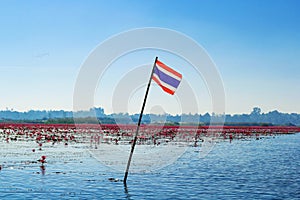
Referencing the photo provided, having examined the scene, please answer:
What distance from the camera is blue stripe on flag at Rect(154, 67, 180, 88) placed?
17.2 m

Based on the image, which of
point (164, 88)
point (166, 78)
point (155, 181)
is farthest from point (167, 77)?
point (155, 181)

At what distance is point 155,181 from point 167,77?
195 inches

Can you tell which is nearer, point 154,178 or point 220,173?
point 154,178

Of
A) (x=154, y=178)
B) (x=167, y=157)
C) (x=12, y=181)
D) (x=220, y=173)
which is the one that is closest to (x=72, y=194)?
(x=12, y=181)

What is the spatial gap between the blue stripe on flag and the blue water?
437 centimetres

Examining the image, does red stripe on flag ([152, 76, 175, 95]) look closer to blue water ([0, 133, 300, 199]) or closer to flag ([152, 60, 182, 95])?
flag ([152, 60, 182, 95])

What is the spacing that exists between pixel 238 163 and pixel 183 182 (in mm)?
9127

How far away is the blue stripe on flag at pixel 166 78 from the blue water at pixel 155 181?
437 centimetres

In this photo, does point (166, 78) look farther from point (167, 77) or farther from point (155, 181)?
point (155, 181)

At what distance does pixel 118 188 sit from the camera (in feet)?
56.7

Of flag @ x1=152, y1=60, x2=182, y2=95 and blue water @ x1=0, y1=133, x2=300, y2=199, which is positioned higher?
flag @ x1=152, y1=60, x2=182, y2=95

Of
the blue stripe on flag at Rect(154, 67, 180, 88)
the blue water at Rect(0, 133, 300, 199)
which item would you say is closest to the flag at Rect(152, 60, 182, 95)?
the blue stripe on flag at Rect(154, 67, 180, 88)

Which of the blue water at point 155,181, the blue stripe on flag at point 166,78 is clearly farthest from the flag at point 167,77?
the blue water at point 155,181

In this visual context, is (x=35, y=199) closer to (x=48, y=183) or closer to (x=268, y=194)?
(x=48, y=183)
